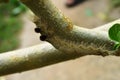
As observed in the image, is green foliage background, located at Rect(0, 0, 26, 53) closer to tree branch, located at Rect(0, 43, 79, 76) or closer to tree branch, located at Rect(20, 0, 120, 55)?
tree branch, located at Rect(0, 43, 79, 76)

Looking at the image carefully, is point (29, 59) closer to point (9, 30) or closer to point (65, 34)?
point (65, 34)

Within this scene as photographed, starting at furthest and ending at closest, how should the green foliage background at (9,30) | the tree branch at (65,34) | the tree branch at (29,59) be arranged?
the green foliage background at (9,30) < the tree branch at (29,59) < the tree branch at (65,34)

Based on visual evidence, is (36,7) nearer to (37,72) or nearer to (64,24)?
(64,24)

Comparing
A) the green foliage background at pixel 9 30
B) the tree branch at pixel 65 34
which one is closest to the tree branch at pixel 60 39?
the tree branch at pixel 65 34

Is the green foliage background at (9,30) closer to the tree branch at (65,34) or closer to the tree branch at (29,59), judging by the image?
the tree branch at (29,59)

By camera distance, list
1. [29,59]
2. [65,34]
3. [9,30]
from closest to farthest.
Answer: [65,34]
[29,59]
[9,30]

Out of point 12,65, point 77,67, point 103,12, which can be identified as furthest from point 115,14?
point 12,65

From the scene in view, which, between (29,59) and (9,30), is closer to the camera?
(29,59)

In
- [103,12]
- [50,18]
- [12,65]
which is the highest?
[50,18]

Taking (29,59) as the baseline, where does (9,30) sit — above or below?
below

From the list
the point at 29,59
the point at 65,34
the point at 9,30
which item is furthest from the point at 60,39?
the point at 9,30

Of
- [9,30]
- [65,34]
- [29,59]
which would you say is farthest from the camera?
[9,30]
